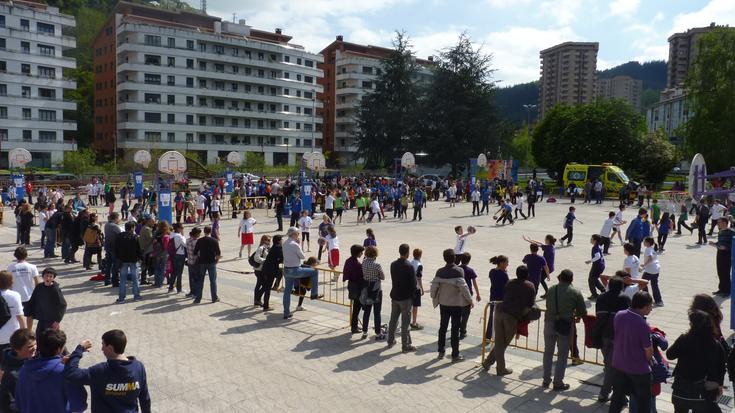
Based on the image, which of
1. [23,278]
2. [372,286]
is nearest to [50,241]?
[23,278]

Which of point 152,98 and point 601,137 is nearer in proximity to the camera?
point 601,137

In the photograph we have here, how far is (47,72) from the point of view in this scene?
212ft

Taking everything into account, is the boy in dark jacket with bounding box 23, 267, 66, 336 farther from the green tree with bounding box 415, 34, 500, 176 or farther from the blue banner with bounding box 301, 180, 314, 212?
the green tree with bounding box 415, 34, 500, 176

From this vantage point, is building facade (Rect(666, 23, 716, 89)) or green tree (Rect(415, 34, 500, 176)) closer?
green tree (Rect(415, 34, 500, 176))

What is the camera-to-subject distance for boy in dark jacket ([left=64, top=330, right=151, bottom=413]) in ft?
14.1

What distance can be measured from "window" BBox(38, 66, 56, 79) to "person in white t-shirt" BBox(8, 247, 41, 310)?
217 feet

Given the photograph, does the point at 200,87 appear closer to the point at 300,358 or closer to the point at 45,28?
the point at 45,28

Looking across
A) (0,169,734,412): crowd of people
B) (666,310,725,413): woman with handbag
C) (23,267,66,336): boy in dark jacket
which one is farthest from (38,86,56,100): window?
(666,310,725,413): woman with handbag

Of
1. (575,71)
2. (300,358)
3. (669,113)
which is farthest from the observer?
(575,71)

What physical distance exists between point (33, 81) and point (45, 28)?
6.53 meters

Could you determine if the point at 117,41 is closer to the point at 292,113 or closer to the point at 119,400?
the point at 292,113

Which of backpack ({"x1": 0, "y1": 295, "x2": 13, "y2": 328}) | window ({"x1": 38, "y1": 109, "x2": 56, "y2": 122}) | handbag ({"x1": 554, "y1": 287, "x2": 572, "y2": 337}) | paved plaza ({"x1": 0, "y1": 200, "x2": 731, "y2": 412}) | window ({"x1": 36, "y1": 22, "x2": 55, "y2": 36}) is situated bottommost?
paved plaza ({"x1": 0, "y1": 200, "x2": 731, "y2": 412})

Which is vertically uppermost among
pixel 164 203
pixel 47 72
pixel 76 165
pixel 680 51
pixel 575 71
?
pixel 575 71

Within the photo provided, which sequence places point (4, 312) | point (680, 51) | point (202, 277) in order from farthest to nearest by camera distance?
point (680, 51) < point (202, 277) < point (4, 312)
